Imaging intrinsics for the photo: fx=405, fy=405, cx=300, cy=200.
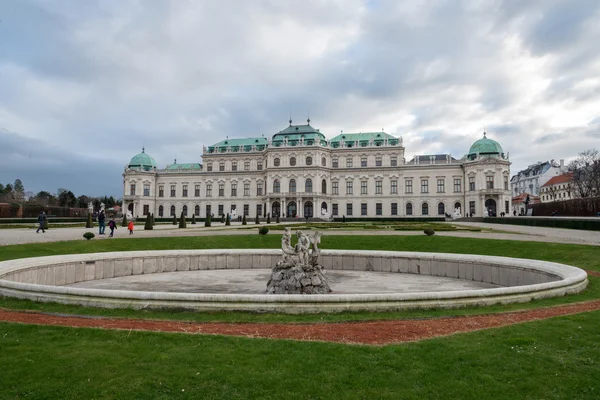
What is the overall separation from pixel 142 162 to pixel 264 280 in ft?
271

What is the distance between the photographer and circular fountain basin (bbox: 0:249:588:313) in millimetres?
9172

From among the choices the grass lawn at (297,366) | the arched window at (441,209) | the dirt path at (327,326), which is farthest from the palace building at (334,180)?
the grass lawn at (297,366)

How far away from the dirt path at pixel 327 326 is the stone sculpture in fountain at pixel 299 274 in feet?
14.6

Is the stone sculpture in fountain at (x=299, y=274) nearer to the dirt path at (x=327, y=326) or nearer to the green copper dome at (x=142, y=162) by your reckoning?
the dirt path at (x=327, y=326)

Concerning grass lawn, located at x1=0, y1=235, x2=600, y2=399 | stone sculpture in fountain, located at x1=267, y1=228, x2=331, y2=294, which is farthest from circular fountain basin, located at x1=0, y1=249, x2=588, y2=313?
grass lawn, located at x1=0, y1=235, x2=600, y2=399

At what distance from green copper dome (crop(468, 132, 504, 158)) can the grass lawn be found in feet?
247

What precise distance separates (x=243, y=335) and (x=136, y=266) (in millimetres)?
11749

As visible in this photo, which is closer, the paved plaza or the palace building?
the paved plaza

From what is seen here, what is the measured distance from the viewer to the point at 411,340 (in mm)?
7184

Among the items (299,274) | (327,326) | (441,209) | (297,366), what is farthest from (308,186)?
(297,366)

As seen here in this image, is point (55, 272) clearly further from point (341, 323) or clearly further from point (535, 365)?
point (535, 365)

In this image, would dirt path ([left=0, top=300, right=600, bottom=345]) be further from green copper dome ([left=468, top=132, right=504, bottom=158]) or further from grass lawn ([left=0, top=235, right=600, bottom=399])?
green copper dome ([left=468, top=132, right=504, bottom=158])

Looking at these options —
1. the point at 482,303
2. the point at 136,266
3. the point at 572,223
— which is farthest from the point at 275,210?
the point at 482,303

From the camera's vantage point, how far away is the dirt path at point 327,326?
7410 millimetres
